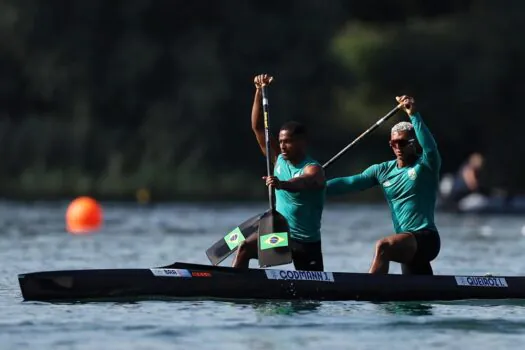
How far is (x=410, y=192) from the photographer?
1532 cm

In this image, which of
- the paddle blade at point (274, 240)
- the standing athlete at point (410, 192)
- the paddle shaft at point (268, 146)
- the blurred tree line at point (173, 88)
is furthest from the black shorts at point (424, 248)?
the blurred tree line at point (173, 88)

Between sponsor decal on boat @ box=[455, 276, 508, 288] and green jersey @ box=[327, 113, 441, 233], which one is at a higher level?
green jersey @ box=[327, 113, 441, 233]

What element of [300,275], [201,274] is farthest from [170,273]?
[300,275]

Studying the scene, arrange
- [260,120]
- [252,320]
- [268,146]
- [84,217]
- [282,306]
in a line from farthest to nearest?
[84,217] < [260,120] < [268,146] < [282,306] < [252,320]

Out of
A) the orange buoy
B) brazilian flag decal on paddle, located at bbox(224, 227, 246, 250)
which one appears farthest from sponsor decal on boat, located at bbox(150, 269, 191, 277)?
the orange buoy

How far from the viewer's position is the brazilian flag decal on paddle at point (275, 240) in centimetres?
1514

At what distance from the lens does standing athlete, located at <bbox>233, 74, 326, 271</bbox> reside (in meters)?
15.1

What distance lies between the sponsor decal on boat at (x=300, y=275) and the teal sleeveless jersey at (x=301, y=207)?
35 cm

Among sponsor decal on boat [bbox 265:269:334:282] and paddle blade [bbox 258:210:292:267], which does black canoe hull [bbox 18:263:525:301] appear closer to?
sponsor decal on boat [bbox 265:269:334:282]

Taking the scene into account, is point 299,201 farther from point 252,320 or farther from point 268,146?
point 252,320

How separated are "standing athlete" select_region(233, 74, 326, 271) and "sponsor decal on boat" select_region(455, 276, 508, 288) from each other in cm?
143

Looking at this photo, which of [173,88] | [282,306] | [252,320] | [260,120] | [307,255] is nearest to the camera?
[252,320]

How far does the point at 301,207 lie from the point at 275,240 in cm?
47

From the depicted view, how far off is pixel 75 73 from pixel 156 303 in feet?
107
